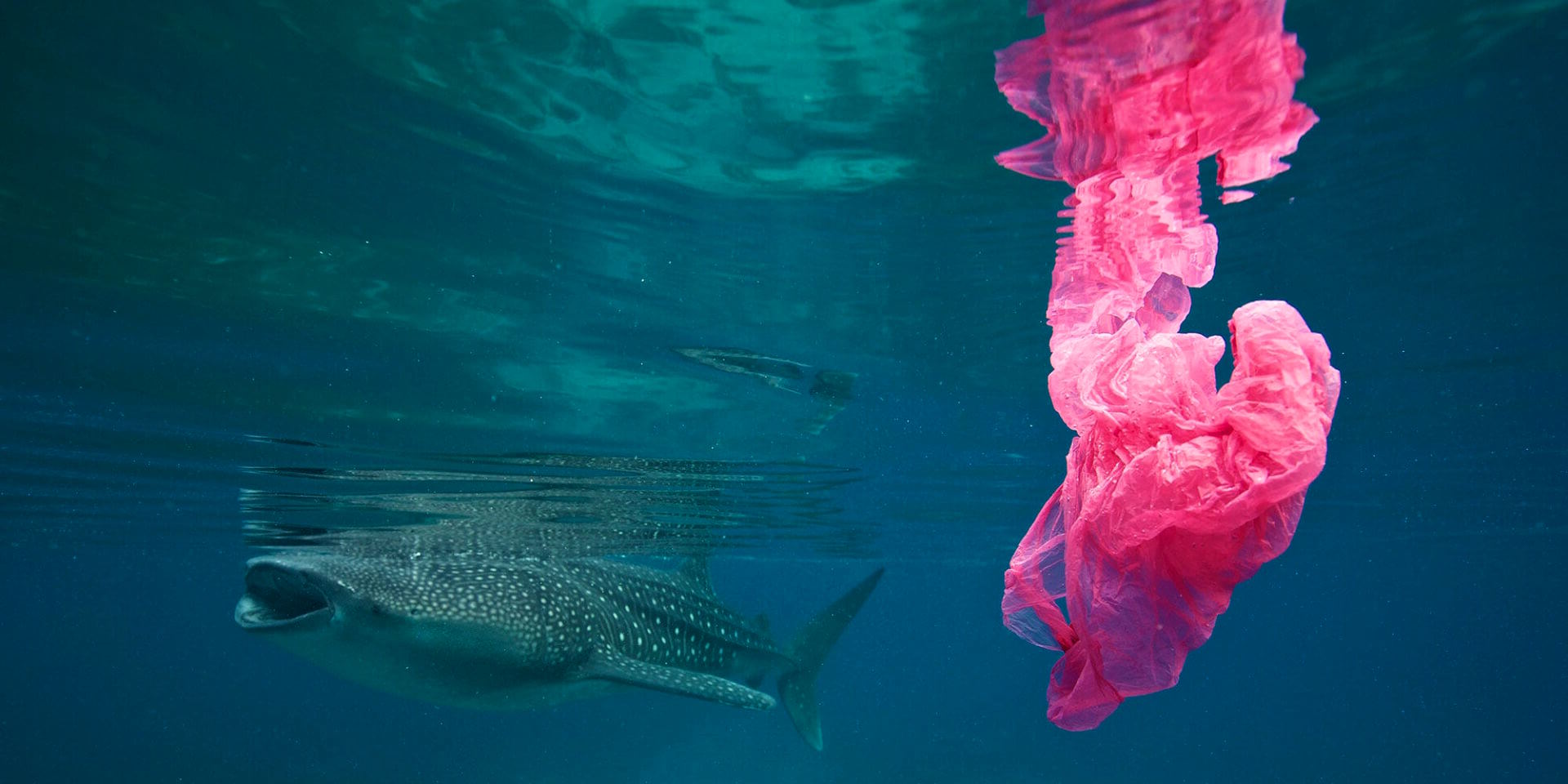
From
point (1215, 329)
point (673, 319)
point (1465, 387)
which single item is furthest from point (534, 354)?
point (1465, 387)

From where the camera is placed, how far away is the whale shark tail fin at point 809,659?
47.0 ft

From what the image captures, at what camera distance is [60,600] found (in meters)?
87.8

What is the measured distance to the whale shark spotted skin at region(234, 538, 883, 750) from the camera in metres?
7.89

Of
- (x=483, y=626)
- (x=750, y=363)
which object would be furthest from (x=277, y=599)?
(x=750, y=363)

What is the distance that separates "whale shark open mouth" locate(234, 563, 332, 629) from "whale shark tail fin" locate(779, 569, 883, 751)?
852 cm

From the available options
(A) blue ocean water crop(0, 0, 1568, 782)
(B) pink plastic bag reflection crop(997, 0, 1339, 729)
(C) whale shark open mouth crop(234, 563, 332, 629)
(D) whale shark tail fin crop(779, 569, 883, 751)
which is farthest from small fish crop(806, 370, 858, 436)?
(C) whale shark open mouth crop(234, 563, 332, 629)

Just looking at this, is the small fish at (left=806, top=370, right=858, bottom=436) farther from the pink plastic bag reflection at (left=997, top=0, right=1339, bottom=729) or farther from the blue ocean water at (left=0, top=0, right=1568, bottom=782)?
the pink plastic bag reflection at (left=997, top=0, right=1339, bottom=729)

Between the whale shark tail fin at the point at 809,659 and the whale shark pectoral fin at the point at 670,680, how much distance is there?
17.7 ft

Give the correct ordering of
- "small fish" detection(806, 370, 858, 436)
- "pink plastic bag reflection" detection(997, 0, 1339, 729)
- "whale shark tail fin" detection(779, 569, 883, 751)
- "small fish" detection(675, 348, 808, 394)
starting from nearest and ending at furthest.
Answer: "pink plastic bag reflection" detection(997, 0, 1339, 729)
"small fish" detection(675, 348, 808, 394)
"small fish" detection(806, 370, 858, 436)
"whale shark tail fin" detection(779, 569, 883, 751)

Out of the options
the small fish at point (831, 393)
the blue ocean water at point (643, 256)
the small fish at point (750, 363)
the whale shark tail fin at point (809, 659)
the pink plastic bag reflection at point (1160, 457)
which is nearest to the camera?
the pink plastic bag reflection at point (1160, 457)

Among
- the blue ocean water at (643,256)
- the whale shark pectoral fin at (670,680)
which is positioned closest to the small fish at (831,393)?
the blue ocean water at (643,256)

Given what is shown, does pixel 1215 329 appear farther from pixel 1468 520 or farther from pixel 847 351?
pixel 1468 520

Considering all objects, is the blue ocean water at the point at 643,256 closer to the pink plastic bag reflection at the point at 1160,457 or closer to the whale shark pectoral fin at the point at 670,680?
the pink plastic bag reflection at the point at 1160,457

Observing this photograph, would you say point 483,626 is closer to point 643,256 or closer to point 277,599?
point 277,599
